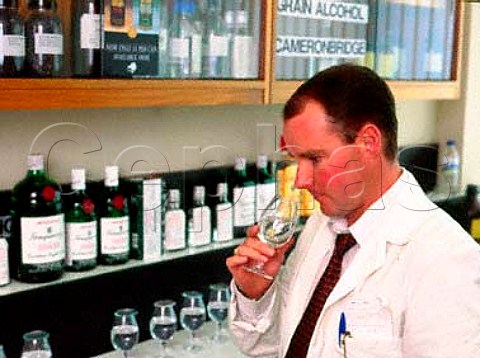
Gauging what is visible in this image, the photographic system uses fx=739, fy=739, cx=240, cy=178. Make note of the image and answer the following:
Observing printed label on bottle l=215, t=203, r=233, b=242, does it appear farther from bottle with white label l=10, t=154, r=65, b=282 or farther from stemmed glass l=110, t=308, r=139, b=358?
bottle with white label l=10, t=154, r=65, b=282

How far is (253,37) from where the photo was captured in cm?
197

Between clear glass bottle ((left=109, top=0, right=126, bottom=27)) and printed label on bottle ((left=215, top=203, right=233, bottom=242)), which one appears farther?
printed label on bottle ((left=215, top=203, right=233, bottom=242))

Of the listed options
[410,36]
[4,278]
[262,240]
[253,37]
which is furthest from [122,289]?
[410,36]

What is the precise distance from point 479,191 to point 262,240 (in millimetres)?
1841

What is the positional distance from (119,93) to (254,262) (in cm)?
49

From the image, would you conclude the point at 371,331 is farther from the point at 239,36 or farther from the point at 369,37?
the point at 369,37

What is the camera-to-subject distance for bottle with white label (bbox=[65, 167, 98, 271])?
1.76m

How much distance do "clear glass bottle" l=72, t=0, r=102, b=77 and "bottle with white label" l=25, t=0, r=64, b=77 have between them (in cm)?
4

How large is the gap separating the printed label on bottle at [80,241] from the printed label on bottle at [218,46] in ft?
1.75

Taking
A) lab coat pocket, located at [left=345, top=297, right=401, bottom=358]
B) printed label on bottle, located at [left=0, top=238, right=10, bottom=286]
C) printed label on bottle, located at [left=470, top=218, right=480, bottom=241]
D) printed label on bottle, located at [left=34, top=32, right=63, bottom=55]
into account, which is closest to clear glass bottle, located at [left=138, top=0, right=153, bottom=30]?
printed label on bottle, located at [left=34, top=32, right=63, bottom=55]

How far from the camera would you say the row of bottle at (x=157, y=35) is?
1491 millimetres

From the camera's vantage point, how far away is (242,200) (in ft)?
7.16

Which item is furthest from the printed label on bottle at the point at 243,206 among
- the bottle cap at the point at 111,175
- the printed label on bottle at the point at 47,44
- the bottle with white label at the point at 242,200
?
the printed label on bottle at the point at 47,44

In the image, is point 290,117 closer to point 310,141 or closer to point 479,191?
point 310,141
